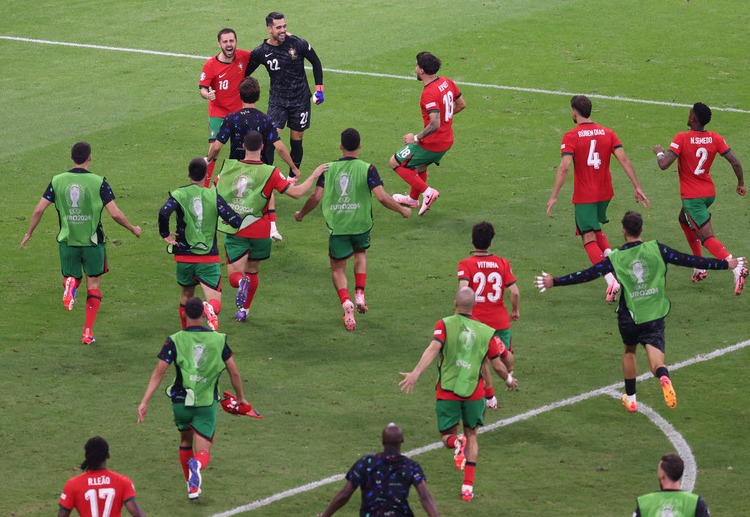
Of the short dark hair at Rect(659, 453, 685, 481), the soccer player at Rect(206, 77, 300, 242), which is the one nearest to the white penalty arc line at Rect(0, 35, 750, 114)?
the soccer player at Rect(206, 77, 300, 242)

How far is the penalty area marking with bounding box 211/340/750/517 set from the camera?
13375 mm

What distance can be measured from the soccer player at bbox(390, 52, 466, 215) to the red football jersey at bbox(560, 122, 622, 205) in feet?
9.33

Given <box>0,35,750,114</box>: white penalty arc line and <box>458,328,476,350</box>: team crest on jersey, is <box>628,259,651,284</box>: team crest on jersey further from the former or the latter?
<box>0,35,750,114</box>: white penalty arc line

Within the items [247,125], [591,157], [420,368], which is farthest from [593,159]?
[420,368]

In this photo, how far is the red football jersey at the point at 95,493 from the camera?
1097 centimetres

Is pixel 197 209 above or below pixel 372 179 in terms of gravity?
above

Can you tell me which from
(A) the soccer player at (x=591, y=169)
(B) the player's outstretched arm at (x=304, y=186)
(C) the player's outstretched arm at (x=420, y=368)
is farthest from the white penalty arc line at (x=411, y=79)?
(C) the player's outstretched arm at (x=420, y=368)

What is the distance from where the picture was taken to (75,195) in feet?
54.5

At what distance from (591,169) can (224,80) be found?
6.37m

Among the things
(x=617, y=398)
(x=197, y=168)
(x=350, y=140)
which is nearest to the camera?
(x=617, y=398)

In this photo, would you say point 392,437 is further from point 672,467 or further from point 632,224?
point 632,224

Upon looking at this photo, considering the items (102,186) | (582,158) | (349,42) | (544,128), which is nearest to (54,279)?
(102,186)

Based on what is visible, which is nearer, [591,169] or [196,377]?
[196,377]

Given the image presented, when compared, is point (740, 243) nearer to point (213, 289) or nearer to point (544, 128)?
point (544, 128)
